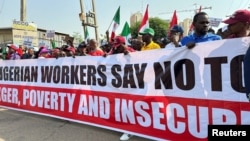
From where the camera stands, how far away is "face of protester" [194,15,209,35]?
4727 mm

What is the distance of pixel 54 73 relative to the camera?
23.5 feet

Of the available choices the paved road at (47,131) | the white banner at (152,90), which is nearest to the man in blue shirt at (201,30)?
the white banner at (152,90)

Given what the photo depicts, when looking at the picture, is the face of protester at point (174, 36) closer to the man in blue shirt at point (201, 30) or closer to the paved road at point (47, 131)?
the man in blue shirt at point (201, 30)

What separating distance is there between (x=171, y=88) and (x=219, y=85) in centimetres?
76

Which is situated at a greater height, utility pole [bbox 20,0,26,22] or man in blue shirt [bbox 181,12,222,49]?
utility pole [bbox 20,0,26,22]

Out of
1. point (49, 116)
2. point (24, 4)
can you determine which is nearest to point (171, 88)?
point (49, 116)

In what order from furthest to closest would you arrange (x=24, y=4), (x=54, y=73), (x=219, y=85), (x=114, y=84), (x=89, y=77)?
(x=24, y=4)
(x=54, y=73)
(x=89, y=77)
(x=114, y=84)
(x=219, y=85)

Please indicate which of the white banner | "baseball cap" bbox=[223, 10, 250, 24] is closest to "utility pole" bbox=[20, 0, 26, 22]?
the white banner

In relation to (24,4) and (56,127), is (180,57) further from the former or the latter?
(24,4)

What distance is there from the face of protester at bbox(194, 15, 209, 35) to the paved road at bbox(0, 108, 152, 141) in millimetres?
1956

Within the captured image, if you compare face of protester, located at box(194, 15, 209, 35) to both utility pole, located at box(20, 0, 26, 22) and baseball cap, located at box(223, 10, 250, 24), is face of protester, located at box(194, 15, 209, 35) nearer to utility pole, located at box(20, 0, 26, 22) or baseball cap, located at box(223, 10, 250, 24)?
baseball cap, located at box(223, 10, 250, 24)

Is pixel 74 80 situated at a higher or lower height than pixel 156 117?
higher

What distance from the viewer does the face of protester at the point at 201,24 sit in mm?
4727

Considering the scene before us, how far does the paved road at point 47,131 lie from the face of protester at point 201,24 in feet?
6.42
